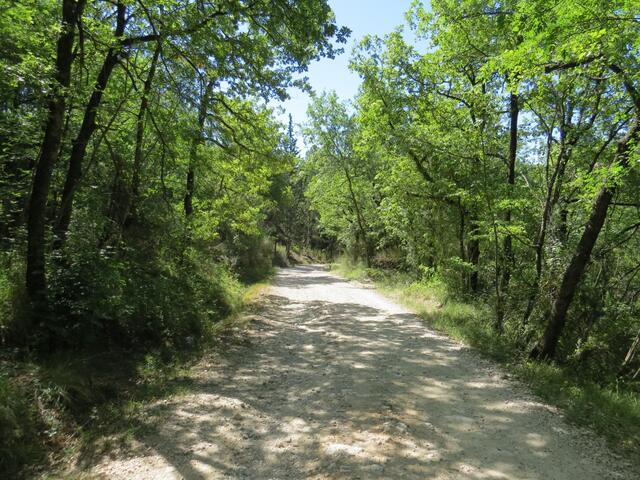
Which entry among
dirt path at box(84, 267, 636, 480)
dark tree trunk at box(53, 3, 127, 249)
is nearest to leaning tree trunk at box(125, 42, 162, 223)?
dark tree trunk at box(53, 3, 127, 249)

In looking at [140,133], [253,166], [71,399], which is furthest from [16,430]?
[253,166]

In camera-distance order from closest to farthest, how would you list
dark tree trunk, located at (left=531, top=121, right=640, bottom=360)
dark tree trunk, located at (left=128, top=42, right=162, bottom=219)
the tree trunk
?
dark tree trunk, located at (left=531, top=121, right=640, bottom=360), dark tree trunk, located at (left=128, top=42, right=162, bottom=219), the tree trunk

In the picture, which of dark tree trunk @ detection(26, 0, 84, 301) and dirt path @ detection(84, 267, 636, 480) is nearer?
dirt path @ detection(84, 267, 636, 480)

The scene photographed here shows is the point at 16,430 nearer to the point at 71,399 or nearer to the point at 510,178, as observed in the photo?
the point at 71,399

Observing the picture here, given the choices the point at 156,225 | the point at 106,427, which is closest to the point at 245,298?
the point at 156,225

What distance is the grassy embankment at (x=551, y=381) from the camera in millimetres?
4758

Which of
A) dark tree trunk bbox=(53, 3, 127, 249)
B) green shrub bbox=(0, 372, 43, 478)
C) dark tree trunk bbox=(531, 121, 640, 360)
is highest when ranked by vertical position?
dark tree trunk bbox=(53, 3, 127, 249)

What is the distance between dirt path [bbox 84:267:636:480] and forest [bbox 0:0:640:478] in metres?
0.92

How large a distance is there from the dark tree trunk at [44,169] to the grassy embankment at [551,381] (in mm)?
7529

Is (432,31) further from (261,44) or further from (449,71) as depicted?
(261,44)

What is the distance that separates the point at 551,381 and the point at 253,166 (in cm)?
1084

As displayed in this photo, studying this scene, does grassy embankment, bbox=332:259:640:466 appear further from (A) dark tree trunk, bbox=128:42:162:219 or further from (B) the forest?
(A) dark tree trunk, bbox=128:42:162:219

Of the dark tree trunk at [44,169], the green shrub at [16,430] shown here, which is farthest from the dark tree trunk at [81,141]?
the green shrub at [16,430]

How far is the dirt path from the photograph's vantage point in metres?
3.81
